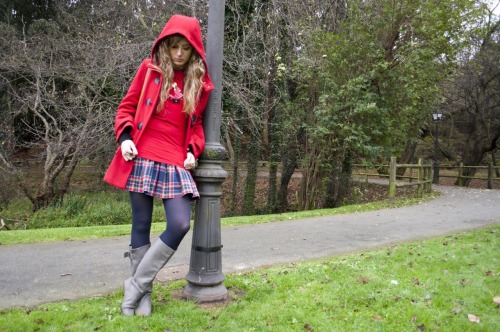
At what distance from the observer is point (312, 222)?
7805 mm

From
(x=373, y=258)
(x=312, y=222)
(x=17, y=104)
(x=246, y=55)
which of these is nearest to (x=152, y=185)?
(x=373, y=258)

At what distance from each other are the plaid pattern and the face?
29.4 inches

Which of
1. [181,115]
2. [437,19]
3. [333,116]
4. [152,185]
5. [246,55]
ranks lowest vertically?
[152,185]

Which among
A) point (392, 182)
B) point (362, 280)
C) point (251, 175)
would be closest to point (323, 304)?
point (362, 280)

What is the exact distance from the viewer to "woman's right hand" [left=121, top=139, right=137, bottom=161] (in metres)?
2.79

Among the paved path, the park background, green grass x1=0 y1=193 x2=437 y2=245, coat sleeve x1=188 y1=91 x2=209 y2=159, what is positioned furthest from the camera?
the park background

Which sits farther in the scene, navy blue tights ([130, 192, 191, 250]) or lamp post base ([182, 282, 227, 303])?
lamp post base ([182, 282, 227, 303])

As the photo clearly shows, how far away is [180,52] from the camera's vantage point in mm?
2951

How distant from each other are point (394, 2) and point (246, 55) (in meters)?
4.37

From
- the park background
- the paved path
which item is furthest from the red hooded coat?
the park background

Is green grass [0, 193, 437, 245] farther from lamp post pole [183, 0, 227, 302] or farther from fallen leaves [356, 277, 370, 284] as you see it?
fallen leaves [356, 277, 370, 284]

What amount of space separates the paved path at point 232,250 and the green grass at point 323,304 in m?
0.43

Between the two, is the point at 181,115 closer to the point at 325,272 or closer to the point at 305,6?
the point at 325,272

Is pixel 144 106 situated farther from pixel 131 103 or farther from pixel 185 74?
pixel 185 74
